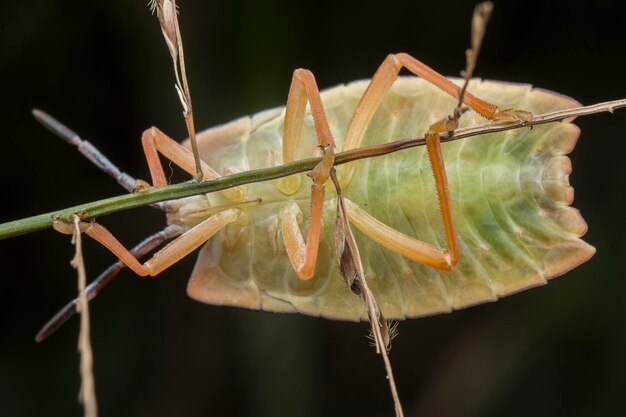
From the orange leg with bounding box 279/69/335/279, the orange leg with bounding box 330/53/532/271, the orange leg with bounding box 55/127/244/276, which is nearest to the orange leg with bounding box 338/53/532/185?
the orange leg with bounding box 330/53/532/271

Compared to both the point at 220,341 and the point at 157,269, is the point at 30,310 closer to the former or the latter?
the point at 220,341

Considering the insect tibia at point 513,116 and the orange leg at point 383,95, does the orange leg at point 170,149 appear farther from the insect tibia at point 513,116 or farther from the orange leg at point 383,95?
the insect tibia at point 513,116

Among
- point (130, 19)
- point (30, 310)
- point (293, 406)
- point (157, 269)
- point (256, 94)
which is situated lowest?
point (293, 406)

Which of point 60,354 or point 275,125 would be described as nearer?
point 275,125

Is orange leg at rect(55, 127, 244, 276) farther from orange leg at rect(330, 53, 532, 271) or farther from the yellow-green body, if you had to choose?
orange leg at rect(330, 53, 532, 271)

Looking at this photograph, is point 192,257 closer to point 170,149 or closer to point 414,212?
point 170,149

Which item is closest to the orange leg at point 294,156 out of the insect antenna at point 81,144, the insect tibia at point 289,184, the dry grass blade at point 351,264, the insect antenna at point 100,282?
the insect tibia at point 289,184

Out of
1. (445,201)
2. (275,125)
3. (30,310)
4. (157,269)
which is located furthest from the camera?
(30,310)

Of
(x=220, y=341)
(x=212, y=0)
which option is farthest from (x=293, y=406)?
(x=212, y=0)
